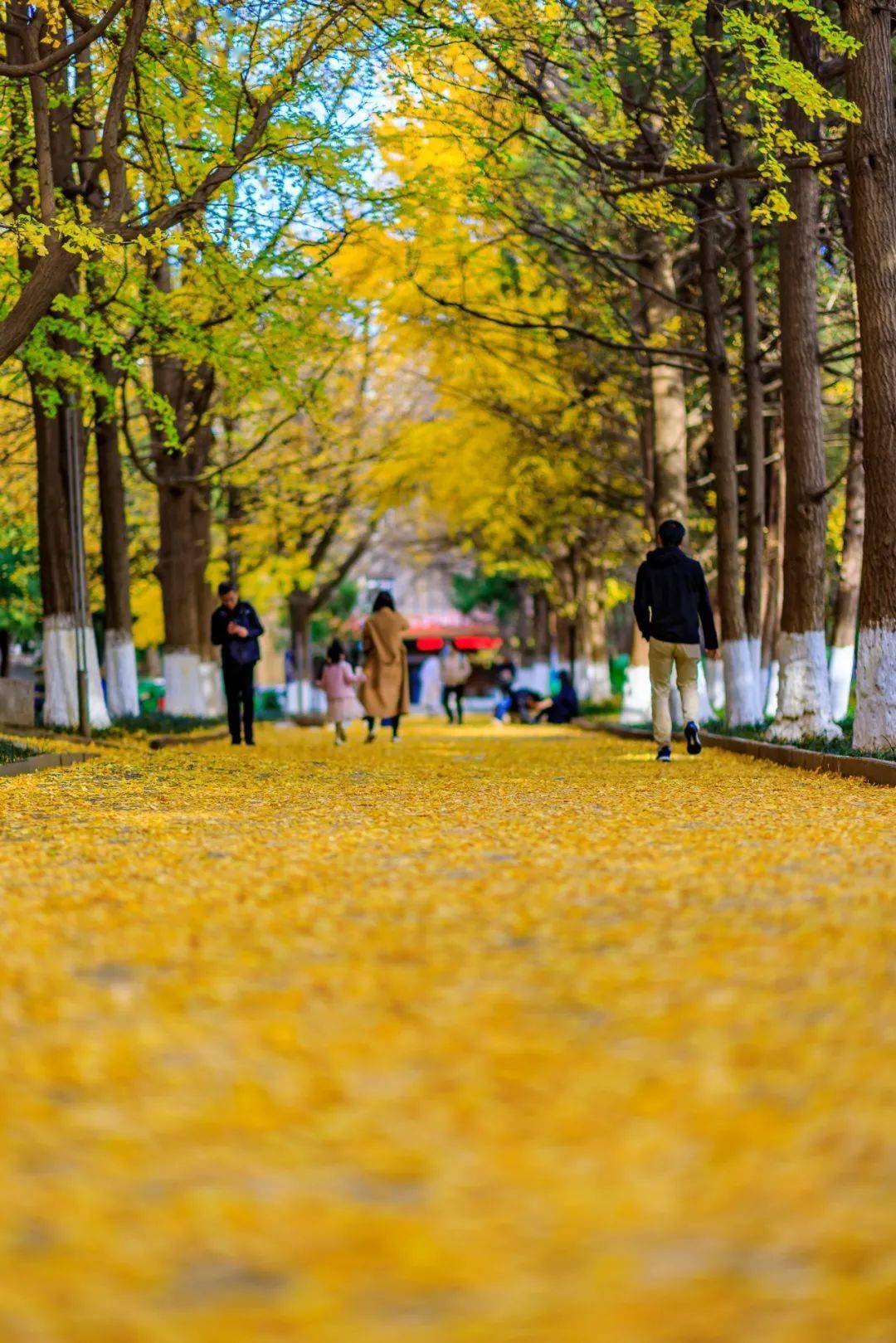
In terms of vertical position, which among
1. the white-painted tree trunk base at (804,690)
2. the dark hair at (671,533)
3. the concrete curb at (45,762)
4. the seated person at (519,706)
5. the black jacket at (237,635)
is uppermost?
the dark hair at (671,533)

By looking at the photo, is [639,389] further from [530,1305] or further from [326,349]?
[530,1305]

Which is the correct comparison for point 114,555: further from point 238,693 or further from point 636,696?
point 636,696

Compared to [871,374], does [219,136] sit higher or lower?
higher

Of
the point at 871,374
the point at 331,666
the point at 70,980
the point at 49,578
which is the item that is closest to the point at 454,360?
the point at 331,666

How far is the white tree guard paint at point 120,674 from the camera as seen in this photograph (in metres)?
27.6

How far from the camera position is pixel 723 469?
26.1 meters

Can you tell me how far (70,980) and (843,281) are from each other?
97.1 feet

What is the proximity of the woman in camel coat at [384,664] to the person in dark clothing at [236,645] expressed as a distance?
247 cm

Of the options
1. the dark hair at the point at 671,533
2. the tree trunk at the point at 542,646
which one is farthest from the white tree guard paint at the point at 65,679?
the tree trunk at the point at 542,646

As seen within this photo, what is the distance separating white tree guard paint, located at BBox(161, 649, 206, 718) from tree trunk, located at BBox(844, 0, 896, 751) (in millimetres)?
15701

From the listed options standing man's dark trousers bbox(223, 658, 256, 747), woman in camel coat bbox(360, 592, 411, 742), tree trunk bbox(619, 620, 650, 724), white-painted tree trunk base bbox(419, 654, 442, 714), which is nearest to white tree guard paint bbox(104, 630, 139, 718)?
standing man's dark trousers bbox(223, 658, 256, 747)

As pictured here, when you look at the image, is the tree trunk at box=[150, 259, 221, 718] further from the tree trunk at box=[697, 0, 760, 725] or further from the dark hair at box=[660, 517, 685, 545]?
the dark hair at box=[660, 517, 685, 545]

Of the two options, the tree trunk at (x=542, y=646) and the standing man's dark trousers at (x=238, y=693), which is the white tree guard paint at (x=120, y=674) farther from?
the tree trunk at (x=542, y=646)

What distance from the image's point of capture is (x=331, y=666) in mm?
29219
